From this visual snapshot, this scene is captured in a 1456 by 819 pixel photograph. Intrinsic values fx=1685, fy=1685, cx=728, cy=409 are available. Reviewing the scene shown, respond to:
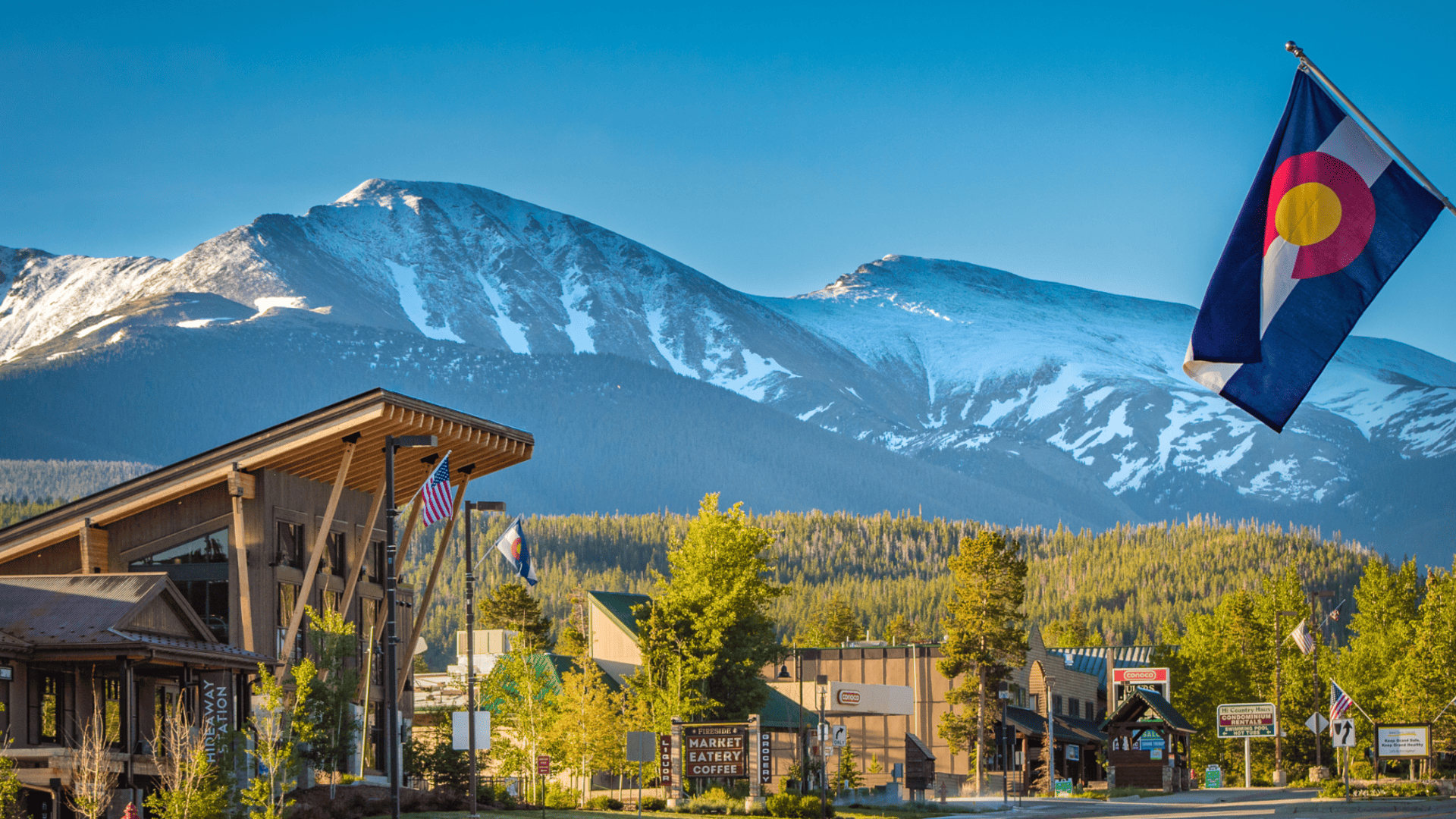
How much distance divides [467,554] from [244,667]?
29.5ft

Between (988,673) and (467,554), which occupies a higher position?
(467,554)

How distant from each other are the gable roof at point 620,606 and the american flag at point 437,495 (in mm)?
32342

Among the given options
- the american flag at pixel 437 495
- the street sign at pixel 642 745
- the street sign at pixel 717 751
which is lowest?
the street sign at pixel 717 751

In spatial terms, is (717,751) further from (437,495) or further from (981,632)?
(981,632)

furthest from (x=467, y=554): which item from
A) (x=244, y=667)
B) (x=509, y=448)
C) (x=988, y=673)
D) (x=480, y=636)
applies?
(x=480, y=636)

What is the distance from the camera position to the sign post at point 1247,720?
307 feet

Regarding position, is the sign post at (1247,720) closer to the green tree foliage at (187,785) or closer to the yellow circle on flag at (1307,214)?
the green tree foliage at (187,785)

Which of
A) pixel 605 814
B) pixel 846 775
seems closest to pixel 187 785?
pixel 605 814

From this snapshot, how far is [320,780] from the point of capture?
178 ft

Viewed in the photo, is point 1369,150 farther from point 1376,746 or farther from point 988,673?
point 988,673

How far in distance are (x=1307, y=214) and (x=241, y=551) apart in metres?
42.8

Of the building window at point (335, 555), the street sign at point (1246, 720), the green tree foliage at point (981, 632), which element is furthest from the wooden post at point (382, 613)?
the street sign at point (1246, 720)

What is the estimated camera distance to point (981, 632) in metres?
81.3

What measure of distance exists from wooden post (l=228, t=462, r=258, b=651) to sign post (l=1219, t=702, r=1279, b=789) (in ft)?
189
